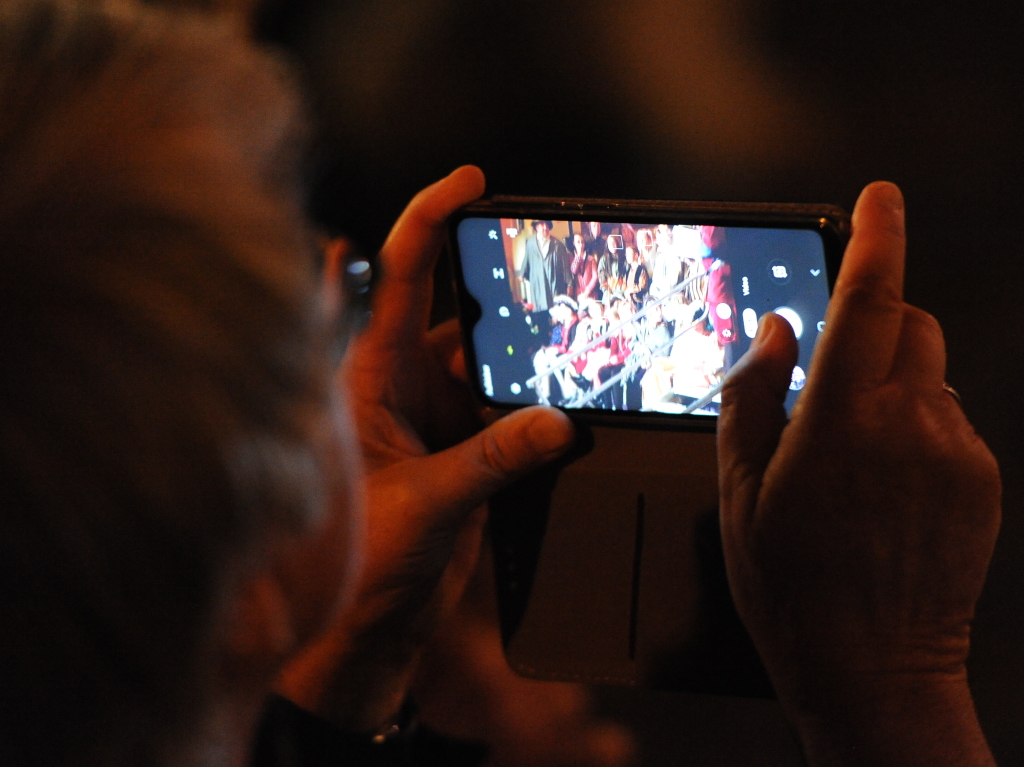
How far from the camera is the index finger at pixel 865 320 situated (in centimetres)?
39

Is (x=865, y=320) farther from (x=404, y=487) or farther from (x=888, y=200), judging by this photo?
(x=404, y=487)

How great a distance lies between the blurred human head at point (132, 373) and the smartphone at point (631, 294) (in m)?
0.29

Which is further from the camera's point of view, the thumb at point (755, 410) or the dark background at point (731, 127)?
the dark background at point (731, 127)

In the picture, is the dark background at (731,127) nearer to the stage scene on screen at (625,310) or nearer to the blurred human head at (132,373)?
the stage scene on screen at (625,310)

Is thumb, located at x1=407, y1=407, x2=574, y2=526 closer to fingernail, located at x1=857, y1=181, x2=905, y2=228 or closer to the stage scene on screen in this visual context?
the stage scene on screen

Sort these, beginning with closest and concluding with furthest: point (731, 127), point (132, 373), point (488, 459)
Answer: point (132, 373) → point (488, 459) → point (731, 127)

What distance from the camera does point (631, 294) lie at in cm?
54

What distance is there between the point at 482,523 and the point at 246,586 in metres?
0.34

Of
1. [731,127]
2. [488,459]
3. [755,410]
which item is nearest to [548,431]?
[488,459]

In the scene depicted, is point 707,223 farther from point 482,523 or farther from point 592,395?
point 482,523

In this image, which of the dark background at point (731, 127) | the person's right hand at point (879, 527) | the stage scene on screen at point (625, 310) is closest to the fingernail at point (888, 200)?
the person's right hand at point (879, 527)

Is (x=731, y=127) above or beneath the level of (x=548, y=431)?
above

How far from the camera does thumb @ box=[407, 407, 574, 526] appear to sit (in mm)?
538

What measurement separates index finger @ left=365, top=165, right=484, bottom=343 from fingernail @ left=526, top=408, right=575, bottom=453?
130 millimetres
